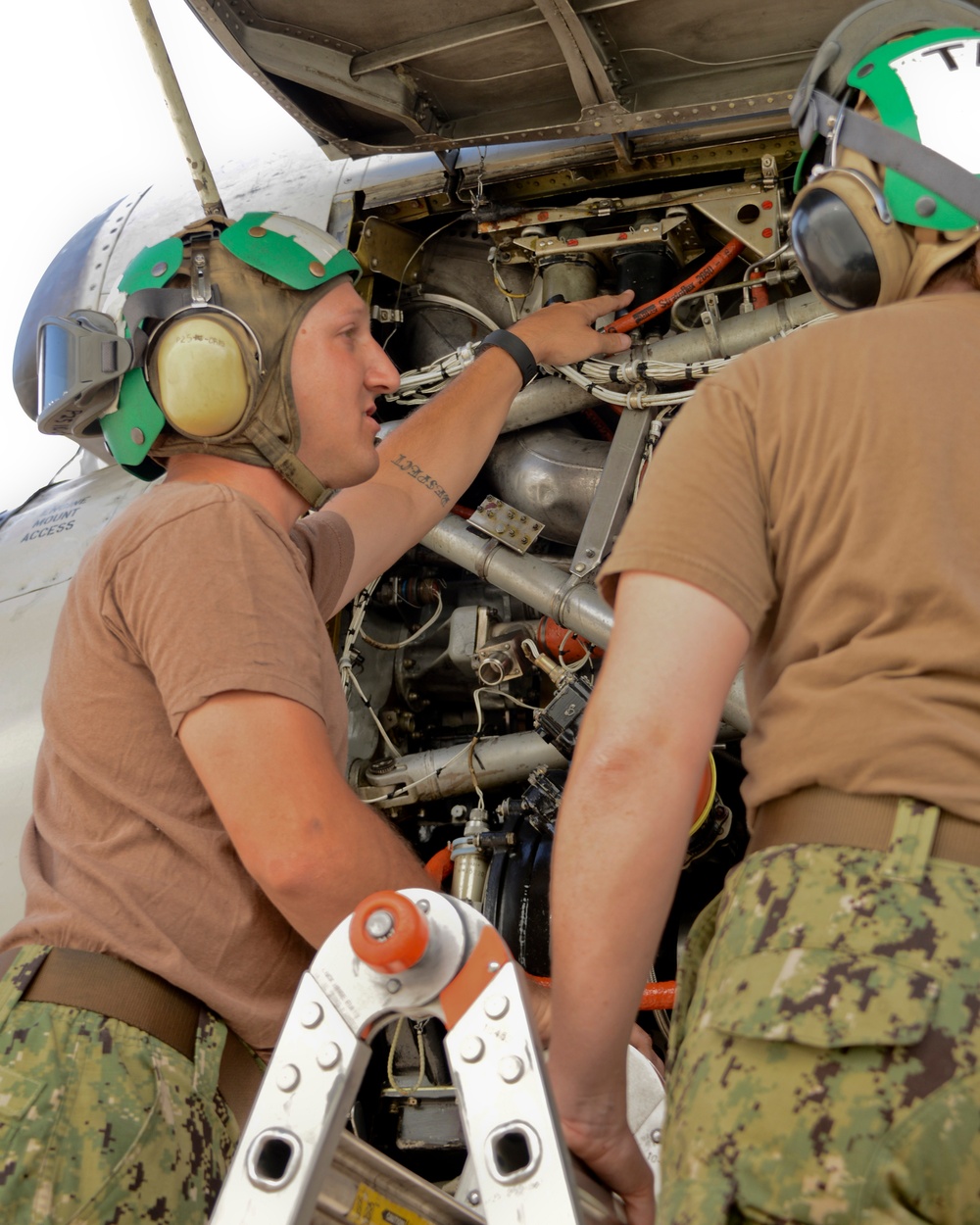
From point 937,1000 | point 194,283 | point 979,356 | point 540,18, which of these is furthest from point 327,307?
point 937,1000

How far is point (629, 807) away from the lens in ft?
3.61

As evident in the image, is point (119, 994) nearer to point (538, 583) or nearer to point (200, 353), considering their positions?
A: point (200, 353)

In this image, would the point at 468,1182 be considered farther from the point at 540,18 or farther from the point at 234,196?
the point at 234,196

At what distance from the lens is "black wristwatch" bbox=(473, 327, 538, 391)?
266cm

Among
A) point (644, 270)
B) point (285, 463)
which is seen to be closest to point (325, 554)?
point (285, 463)

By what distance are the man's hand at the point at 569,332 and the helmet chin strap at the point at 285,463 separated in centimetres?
87

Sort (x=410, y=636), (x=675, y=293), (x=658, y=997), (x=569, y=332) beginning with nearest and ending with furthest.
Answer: (x=658, y=997) < (x=569, y=332) < (x=675, y=293) < (x=410, y=636)

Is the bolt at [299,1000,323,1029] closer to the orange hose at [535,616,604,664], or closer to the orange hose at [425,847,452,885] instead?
the orange hose at [425,847,452,885]

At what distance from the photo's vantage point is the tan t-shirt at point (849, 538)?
1.07 meters

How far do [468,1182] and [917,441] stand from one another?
3.25 ft

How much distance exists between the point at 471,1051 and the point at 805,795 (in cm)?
40

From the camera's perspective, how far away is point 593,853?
1.10 meters

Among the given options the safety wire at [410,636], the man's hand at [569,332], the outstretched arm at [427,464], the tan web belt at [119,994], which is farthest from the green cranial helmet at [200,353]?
the safety wire at [410,636]

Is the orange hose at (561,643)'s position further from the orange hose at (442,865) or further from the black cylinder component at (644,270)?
the black cylinder component at (644,270)
